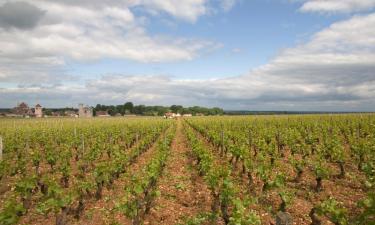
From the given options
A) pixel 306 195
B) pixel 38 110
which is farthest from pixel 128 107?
pixel 306 195

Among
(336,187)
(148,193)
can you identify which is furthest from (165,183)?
(336,187)

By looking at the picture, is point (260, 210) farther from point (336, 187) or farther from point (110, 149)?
point (110, 149)

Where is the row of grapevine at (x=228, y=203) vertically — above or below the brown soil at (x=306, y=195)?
above

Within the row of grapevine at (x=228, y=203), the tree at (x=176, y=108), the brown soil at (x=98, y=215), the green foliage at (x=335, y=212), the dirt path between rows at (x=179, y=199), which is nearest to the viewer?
the row of grapevine at (x=228, y=203)

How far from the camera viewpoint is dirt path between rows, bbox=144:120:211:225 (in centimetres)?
884

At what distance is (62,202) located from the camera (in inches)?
301

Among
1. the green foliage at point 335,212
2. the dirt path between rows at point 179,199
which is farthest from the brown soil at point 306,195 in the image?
the green foliage at point 335,212

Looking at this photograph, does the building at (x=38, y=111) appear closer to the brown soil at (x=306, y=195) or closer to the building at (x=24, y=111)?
the building at (x=24, y=111)

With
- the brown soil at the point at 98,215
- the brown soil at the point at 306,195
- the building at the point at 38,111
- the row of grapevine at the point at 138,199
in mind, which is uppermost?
the building at the point at 38,111

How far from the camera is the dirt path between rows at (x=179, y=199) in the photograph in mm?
8836

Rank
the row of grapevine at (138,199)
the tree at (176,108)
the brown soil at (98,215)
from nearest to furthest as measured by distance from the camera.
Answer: the row of grapevine at (138,199), the brown soil at (98,215), the tree at (176,108)

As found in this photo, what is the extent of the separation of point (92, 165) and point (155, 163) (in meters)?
5.98

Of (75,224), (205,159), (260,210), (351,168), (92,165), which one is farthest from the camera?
(92,165)

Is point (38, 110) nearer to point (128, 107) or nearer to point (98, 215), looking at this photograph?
point (128, 107)
